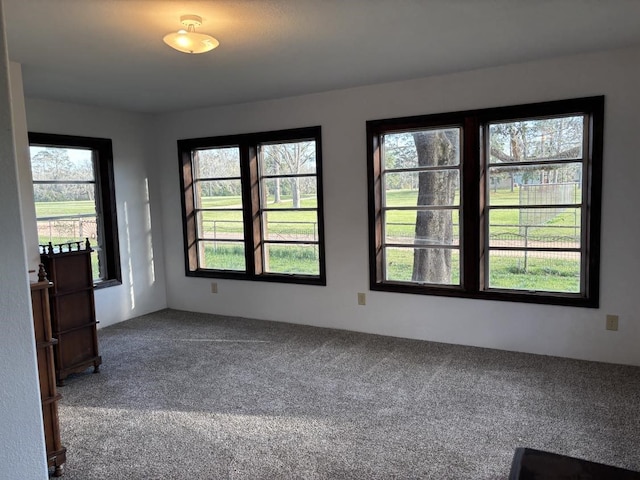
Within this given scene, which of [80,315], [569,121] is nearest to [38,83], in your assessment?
[80,315]

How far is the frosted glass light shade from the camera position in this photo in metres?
2.71

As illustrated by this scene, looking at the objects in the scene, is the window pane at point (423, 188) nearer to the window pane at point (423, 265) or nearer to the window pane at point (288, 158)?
the window pane at point (423, 265)

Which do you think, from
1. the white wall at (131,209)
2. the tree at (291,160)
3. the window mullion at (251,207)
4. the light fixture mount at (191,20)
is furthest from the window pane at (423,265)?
the white wall at (131,209)

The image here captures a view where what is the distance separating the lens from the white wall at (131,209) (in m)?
5.13

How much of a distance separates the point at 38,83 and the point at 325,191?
2719 millimetres

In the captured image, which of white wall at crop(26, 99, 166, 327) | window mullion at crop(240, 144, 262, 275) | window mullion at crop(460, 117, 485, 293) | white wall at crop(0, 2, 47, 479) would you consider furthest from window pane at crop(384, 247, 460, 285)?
white wall at crop(0, 2, 47, 479)

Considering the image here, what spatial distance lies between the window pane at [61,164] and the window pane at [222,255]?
1.50 meters

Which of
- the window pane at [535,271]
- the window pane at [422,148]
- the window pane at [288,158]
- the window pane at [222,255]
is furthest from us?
the window pane at [222,255]

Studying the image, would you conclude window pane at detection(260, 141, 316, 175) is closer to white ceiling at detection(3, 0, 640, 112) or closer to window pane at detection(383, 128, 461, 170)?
white ceiling at detection(3, 0, 640, 112)

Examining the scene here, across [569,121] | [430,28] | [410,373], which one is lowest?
[410,373]

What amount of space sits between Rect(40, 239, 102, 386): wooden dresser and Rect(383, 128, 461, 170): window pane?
2844 millimetres

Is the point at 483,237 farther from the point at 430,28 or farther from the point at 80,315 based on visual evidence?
the point at 80,315

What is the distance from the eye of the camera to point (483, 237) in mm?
4195

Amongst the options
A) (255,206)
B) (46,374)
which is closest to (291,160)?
(255,206)
